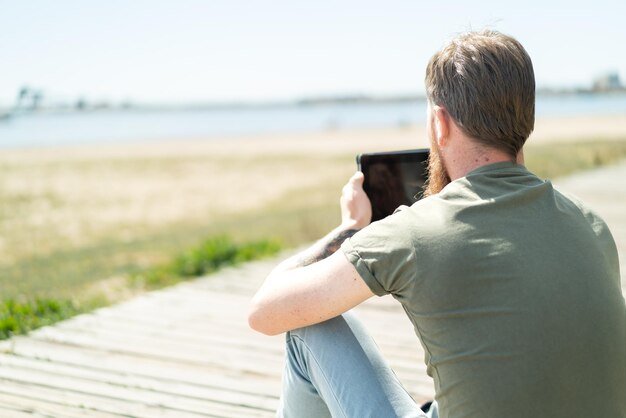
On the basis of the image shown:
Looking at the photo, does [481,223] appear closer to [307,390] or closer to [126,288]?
[307,390]

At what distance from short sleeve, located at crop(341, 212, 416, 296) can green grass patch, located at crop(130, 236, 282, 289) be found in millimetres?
4250

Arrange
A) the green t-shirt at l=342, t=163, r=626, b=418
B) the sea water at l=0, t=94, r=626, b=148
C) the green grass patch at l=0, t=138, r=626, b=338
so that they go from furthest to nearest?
the sea water at l=0, t=94, r=626, b=148 < the green grass patch at l=0, t=138, r=626, b=338 < the green t-shirt at l=342, t=163, r=626, b=418

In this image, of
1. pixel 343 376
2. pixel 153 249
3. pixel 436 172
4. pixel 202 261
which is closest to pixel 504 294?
pixel 436 172

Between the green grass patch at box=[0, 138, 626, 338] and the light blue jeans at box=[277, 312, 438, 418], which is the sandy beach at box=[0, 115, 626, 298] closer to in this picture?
the green grass patch at box=[0, 138, 626, 338]

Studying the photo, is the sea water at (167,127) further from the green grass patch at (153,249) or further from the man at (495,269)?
the man at (495,269)

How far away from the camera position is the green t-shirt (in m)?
1.43

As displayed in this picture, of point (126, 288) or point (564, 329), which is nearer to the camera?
point (564, 329)

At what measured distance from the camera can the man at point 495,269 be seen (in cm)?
143

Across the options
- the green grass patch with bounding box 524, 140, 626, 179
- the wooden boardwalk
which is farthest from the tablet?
the green grass patch with bounding box 524, 140, 626, 179

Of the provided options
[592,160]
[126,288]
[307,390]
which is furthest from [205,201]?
[307,390]

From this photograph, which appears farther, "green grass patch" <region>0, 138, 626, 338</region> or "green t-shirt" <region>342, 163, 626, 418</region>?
"green grass patch" <region>0, 138, 626, 338</region>

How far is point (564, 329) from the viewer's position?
4.69ft

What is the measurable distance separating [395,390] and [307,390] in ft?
0.87

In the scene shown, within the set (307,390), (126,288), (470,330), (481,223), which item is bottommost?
(126,288)
